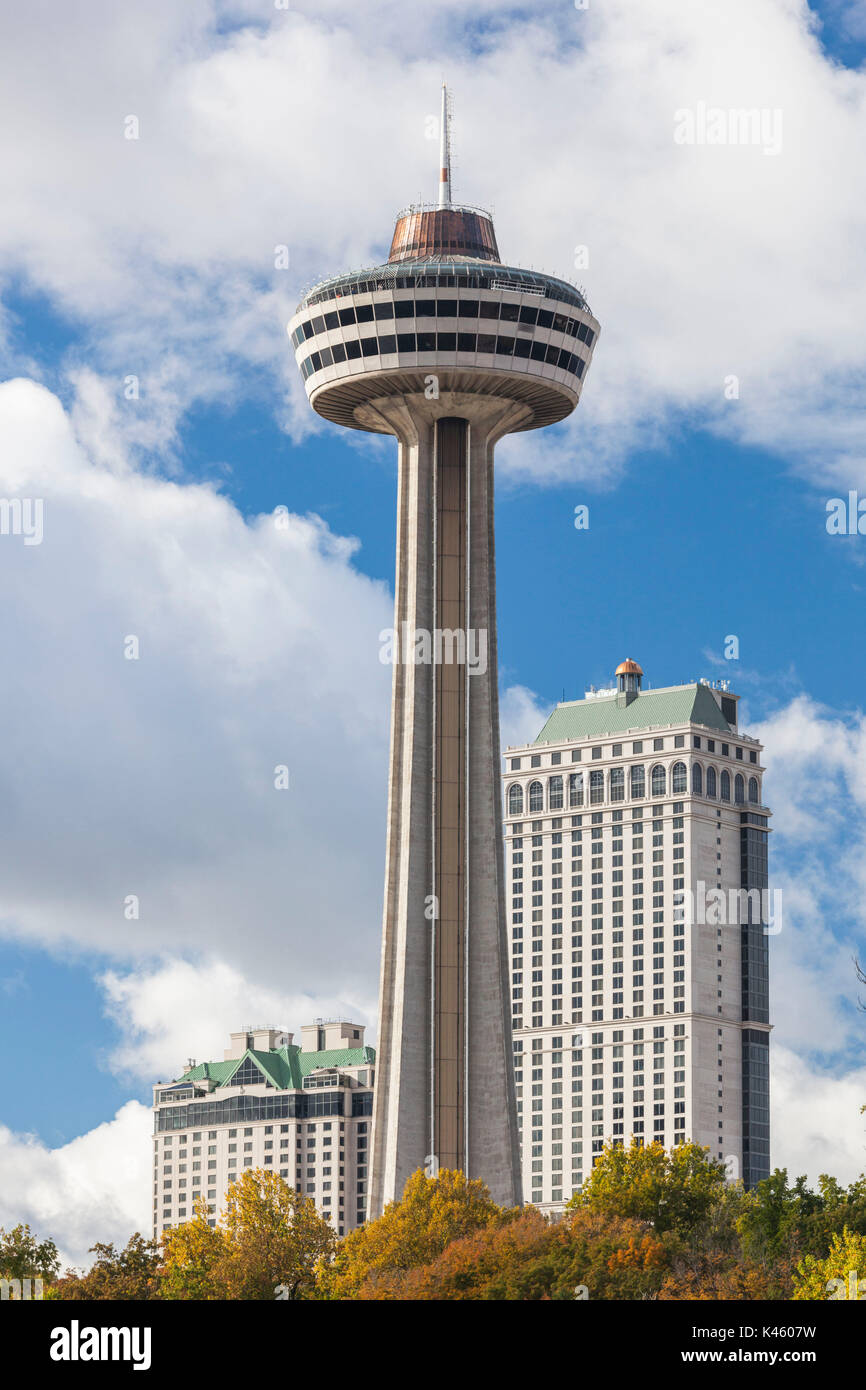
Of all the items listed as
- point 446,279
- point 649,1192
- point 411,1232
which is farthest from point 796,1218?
point 446,279

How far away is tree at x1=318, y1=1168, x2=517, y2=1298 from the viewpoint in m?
128

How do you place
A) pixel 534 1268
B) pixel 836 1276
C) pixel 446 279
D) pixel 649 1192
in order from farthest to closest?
pixel 446 279
pixel 649 1192
pixel 534 1268
pixel 836 1276

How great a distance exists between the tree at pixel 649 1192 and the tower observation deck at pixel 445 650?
7.36m

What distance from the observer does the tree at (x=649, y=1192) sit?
152m

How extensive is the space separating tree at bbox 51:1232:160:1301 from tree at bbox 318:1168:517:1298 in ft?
31.8

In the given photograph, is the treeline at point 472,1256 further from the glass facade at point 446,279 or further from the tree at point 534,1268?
the glass facade at point 446,279

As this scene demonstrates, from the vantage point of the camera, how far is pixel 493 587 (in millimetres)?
169000

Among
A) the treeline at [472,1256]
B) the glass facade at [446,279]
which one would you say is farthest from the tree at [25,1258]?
the glass facade at [446,279]

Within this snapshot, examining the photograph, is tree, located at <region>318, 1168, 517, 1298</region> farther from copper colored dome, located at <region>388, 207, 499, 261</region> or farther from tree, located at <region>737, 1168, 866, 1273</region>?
copper colored dome, located at <region>388, 207, 499, 261</region>

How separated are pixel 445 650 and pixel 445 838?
13566 mm

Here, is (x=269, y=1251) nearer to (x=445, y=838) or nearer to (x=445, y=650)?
(x=445, y=838)

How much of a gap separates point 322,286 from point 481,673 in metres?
30.0

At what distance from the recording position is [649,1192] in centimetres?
15312
